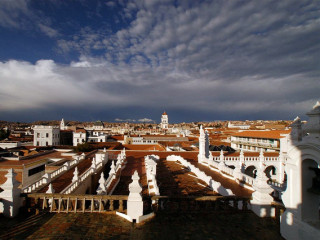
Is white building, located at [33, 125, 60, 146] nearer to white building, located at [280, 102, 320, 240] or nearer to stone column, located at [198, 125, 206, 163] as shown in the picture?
stone column, located at [198, 125, 206, 163]

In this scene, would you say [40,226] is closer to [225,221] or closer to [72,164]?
[225,221]

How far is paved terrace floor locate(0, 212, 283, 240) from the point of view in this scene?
5.01 metres

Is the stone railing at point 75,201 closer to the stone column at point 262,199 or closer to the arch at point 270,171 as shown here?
the stone column at point 262,199

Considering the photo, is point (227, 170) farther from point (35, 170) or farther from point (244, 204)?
point (35, 170)

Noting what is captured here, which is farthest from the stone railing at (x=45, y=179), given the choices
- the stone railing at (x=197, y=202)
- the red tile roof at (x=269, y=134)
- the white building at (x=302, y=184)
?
the red tile roof at (x=269, y=134)

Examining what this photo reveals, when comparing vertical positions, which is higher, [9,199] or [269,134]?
[269,134]

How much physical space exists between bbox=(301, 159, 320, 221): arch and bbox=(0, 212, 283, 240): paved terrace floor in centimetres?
107

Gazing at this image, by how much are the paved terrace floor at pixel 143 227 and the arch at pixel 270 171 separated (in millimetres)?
21005

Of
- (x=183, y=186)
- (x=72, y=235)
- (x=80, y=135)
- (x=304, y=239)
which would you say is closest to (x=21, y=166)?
(x=183, y=186)

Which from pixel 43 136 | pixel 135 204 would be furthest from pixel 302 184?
pixel 43 136

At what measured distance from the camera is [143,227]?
548cm

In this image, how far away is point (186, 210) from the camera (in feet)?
21.1

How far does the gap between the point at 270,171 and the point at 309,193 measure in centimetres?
2338

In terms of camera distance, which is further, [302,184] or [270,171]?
[270,171]
